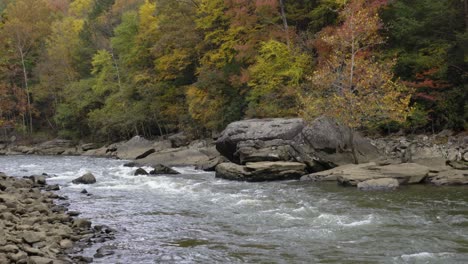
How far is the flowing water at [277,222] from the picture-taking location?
9.83 metres

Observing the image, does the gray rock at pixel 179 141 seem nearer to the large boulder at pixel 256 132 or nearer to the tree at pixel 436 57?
the large boulder at pixel 256 132

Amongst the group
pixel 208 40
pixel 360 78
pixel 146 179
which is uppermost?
pixel 208 40

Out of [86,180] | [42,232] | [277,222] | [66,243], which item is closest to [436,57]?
[277,222]

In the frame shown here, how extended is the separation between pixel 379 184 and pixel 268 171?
5325 millimetres

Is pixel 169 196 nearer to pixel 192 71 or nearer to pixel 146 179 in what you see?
pixel 146 179

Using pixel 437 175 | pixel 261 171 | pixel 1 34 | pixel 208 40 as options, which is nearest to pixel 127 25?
pixel 208 40

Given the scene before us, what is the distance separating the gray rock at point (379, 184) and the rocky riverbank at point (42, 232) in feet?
33.0

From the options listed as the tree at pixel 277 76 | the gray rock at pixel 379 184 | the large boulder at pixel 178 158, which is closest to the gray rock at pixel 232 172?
the gray rock at pixel 379 184

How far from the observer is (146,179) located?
22219 mm

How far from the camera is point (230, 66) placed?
34.9 meters

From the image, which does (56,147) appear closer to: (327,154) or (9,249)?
(327,154)

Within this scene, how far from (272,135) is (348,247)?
42.9 feet

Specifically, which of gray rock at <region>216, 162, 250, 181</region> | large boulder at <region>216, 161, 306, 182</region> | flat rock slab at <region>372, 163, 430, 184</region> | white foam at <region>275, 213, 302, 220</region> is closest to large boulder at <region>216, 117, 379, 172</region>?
large boulder at <region>216, 161, 306, 182</region>

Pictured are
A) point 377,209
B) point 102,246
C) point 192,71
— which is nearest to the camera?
point 102,246
